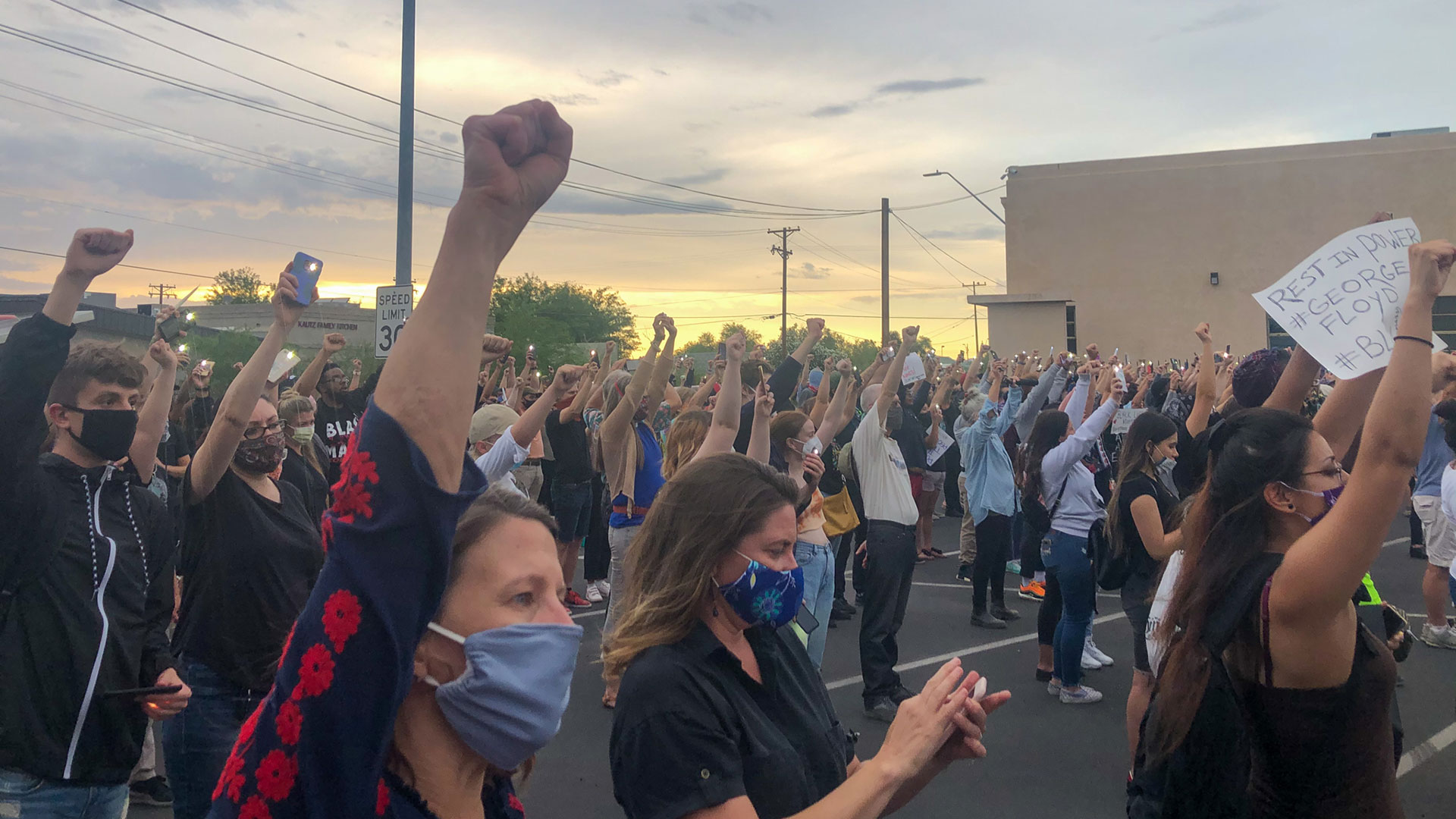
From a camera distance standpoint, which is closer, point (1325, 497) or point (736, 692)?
point (736, 692)

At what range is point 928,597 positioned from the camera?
10.0 meters

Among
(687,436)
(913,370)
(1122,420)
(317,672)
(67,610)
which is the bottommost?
(67,610)

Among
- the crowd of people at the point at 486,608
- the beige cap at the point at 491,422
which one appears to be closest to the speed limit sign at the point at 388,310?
the beige cap at the point at 491,422

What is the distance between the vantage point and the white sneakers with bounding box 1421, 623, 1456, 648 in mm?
7871

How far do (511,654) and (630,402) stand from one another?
5042 millimetres

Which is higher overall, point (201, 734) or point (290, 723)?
point (290, 723)

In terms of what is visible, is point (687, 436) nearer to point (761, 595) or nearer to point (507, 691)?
point (761, 595)

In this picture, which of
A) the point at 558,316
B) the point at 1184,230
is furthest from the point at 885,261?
the point at 558,316

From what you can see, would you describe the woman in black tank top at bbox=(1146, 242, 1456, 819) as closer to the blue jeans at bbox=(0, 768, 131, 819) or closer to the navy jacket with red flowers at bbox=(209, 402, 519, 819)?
the navy jacket with red flowers at bbox=(209, 402, 519, 819)

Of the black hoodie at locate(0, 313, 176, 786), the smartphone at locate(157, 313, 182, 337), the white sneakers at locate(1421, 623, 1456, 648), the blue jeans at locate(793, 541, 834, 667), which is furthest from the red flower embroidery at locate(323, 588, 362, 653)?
the white sneakers at locate(1421, 623, 1456, 648)

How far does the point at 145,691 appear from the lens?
303 cm

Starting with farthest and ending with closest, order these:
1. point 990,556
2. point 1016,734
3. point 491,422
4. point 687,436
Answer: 1. point 990,556
2. point 1016,734
3. point 491,422
4. point 687,436

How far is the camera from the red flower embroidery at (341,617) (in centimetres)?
121

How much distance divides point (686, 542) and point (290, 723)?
1486 millimetres
